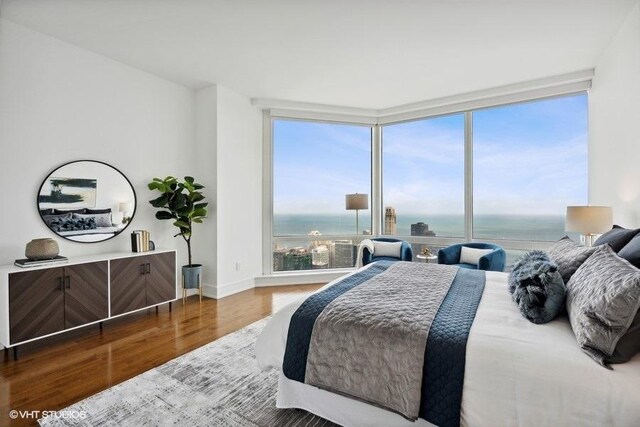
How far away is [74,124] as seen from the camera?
3170 mm

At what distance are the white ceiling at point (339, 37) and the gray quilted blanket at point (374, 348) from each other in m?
2.34

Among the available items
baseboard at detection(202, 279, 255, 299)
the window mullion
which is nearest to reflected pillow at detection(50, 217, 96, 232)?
baseboard at detection(202, 279, 255, 299)

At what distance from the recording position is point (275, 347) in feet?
6.15

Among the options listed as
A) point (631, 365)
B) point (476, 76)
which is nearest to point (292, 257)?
point (476, 76)

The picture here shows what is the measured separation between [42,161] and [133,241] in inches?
44.0

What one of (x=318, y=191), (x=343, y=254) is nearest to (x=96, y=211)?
(x=318, y=191)

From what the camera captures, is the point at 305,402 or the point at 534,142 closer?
the point at 305,402

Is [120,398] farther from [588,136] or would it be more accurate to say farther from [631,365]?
[588,136]

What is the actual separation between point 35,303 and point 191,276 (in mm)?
1591

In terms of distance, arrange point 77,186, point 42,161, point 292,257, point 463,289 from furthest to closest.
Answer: point 292,257, point 77,186, point 42,161, point 463,289

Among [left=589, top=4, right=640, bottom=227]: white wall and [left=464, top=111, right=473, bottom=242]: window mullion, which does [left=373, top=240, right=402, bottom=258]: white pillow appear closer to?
[left=464, top=111, right=473, bottom=242]: window mullion

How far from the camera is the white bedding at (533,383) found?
112 centimetres

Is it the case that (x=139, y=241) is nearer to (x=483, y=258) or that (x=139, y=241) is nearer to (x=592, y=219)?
(x=483, y=258)

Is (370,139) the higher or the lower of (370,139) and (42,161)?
the higher
